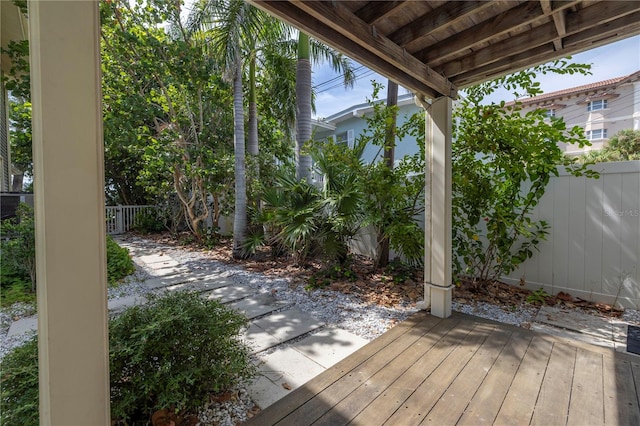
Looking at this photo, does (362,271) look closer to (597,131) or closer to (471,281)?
(471,281)

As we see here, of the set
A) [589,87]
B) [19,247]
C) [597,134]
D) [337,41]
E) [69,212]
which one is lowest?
[19,247]

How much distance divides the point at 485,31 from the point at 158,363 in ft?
9.97

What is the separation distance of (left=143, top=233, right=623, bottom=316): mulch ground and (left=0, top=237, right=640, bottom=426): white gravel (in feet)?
0.52

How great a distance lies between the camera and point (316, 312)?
333 cm

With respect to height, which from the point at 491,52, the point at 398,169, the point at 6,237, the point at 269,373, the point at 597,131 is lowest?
the point at 269,373

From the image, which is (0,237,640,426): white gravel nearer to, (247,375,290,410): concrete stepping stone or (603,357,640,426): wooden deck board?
(247,375,290,410): concrete stepping stone

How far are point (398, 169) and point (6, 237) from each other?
4.89 metres

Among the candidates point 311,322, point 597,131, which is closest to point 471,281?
point 311,322

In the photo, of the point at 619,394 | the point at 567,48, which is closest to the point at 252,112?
the point at 567,48

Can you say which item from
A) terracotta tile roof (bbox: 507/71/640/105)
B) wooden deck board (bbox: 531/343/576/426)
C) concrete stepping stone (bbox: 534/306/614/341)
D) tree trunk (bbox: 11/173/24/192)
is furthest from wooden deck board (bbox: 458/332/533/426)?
terracotta tile roof (bbox: 507/71/640/105)

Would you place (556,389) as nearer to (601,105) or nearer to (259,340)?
(259,340)

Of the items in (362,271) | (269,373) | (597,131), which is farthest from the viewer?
(597,131)

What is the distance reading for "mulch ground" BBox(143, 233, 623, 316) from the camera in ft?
11.3

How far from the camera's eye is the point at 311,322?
10.1 ft
